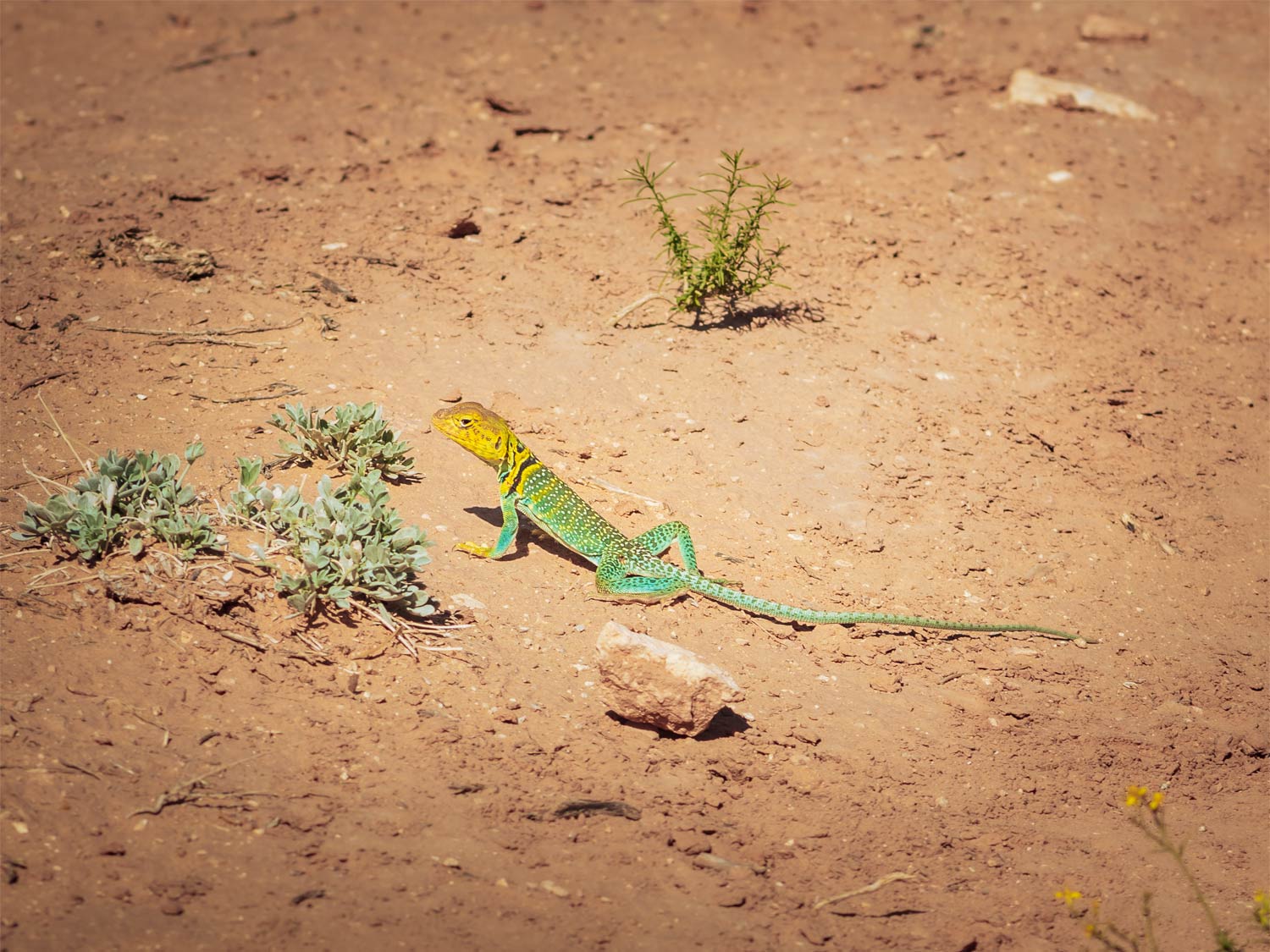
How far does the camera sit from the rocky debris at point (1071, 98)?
9.71m

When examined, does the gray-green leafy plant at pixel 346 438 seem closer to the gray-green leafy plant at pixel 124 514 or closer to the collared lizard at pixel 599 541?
the collared lizard at pixel 599 541

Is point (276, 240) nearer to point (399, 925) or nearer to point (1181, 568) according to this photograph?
point (399, 925)

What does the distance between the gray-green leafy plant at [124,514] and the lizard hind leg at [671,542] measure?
194cm

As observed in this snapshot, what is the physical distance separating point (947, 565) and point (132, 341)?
15.3 ft

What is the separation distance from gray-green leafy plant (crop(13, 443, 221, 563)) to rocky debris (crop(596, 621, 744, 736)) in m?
1.74

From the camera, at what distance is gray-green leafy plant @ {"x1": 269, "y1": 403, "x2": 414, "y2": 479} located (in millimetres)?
5234

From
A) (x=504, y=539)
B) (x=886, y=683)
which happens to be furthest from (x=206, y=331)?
(x=886, y=683)

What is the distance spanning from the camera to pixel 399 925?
11.2 ft

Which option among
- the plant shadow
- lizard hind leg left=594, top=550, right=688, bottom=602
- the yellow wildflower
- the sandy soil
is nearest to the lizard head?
the sandy soil

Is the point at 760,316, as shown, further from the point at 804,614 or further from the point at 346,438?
the point at 346,438

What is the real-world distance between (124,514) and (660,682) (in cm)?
234

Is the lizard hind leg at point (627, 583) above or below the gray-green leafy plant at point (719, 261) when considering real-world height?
below

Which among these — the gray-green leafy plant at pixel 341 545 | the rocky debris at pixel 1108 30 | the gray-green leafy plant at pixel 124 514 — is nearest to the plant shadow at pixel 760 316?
the gray-green leafy plant at pixel 341 545

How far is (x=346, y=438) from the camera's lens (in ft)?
17.4
